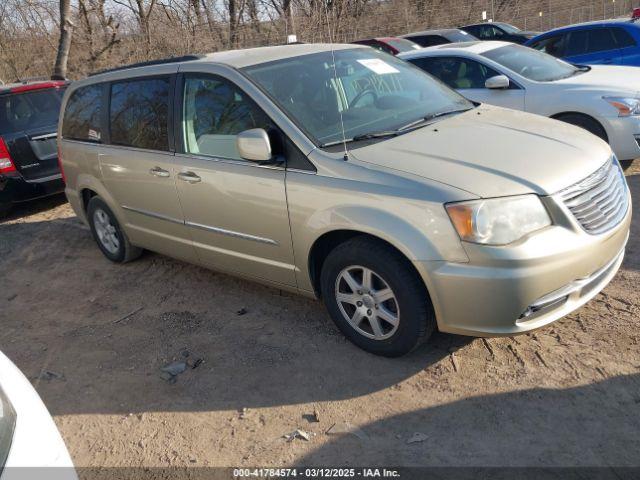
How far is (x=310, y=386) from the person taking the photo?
3.36 m

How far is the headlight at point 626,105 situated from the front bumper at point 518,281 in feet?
11.1

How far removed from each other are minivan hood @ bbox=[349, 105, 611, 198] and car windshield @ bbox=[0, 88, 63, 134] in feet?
→ 19.0

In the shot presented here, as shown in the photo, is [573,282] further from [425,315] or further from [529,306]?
[425,315]

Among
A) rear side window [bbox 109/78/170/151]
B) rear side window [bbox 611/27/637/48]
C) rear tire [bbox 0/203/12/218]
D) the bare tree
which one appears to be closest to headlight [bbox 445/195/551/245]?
rear side window [bbox 109/78/170/151]

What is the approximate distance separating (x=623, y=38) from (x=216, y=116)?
7.65 meters

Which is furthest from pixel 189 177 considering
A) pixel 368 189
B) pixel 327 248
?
pixel 368 189

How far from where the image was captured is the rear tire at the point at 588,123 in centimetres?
606

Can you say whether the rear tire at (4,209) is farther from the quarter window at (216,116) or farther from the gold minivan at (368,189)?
the quarter window at (216,116)

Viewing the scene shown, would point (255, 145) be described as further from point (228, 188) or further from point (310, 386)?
point (310, 386)

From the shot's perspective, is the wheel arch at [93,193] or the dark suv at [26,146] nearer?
the wheel arch at [93,193]

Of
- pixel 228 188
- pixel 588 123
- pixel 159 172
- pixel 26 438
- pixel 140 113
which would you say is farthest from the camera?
pixel 588 123

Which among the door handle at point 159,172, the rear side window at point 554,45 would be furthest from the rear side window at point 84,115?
the rear side window at point 554,45

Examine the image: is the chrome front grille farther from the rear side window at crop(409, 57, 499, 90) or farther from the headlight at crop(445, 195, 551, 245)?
the rear side window at crop(409, 57, 499, 90)

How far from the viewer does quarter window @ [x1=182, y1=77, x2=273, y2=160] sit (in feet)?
12.5
